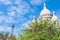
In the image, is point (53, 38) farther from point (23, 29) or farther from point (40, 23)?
point (23, 29)

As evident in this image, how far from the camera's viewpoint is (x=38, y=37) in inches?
1171

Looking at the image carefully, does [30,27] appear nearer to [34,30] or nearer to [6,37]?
[34,30]

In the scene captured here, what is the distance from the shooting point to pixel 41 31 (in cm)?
3034

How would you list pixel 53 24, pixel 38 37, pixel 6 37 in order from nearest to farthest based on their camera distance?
pixel 38 37 → pixel 53 24 → pixel 6 37

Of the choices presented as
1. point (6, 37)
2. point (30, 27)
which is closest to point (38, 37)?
point (30, 27)

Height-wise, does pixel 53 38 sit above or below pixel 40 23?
below

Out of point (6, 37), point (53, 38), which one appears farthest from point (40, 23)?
point (6, 37)

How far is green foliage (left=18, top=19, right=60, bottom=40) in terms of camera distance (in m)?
30.0

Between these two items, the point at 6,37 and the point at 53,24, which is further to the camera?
the point at 6,37

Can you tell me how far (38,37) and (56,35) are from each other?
2330mm

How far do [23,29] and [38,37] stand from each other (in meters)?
4.14

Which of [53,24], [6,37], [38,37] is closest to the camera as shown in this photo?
[38,37]

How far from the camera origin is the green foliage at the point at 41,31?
30.0 m

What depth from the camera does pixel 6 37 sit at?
58.6 meters
